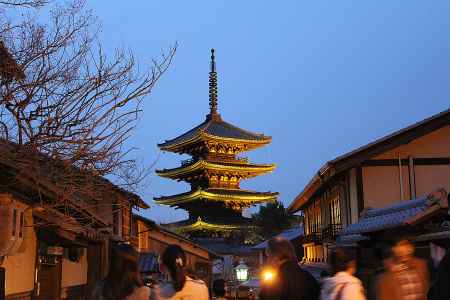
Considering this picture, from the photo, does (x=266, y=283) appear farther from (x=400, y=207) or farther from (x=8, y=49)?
(x=400, y=207)

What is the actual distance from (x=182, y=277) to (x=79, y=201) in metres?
5.09

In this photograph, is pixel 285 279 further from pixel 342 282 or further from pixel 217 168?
pixel 217 168

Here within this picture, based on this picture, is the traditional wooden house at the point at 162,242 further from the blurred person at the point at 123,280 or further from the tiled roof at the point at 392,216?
the blurred person at the point at 123,280

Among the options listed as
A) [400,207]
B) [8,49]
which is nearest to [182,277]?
[8,49]

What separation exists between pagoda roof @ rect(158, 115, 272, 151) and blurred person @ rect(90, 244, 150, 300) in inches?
1638

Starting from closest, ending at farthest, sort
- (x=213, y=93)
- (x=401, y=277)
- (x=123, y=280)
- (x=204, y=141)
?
(x=123, y=280), (x=401, y=277), (x=204, y=141), (x=213, y=93)

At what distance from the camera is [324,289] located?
17.8 feet

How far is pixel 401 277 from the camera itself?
5.34 meters

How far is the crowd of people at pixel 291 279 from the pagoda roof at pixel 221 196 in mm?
40805

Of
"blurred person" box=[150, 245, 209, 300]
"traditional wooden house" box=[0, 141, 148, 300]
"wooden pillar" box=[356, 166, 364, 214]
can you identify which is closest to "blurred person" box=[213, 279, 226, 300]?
"traditional wooden house" box=[0, 141, 148, 300]

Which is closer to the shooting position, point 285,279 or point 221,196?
point 285,279

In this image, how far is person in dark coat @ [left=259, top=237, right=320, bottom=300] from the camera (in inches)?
213

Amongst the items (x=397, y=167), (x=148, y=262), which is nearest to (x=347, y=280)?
(x=397, y=167)

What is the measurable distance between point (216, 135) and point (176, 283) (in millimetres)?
42393
